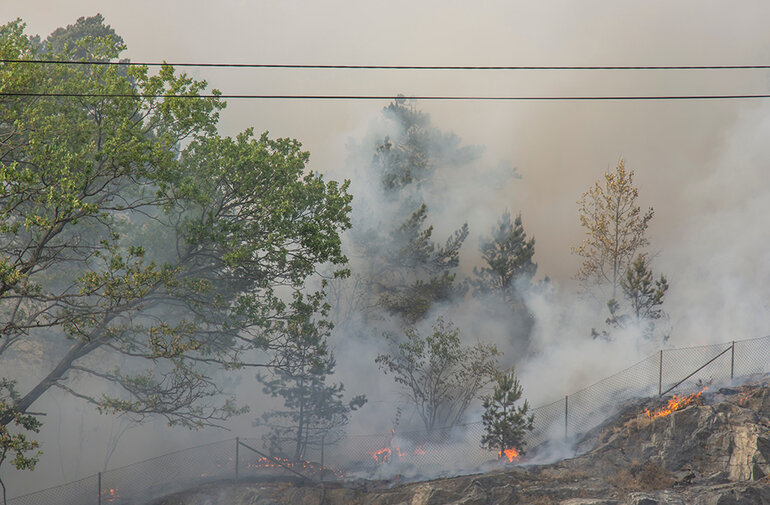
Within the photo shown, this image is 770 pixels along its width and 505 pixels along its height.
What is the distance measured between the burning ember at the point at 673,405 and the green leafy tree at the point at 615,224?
1218 cm

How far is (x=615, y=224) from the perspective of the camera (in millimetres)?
35531

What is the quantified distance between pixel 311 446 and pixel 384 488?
9108 millimetres

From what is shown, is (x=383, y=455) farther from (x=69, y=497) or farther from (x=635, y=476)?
(x=69, y=497)

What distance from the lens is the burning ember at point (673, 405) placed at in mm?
22688

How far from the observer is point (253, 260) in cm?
1981

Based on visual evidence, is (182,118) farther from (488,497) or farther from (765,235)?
(765,235)

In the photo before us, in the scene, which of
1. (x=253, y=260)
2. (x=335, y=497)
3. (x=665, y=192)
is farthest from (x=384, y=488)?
(x=665, y=192)

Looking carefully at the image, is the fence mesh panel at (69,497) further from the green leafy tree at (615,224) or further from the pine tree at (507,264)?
the green leafy tree at (615,224)

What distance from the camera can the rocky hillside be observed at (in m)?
19.0

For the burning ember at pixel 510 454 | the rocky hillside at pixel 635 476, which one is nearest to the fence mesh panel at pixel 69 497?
the rocky hillside at pixel 635 476

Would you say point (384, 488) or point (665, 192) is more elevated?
point (665, 192)

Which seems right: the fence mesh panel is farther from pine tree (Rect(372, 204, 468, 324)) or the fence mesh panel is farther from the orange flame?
pine tree (Rect(372, 204, 468, 324))

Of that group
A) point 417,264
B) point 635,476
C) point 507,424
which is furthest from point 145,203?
point 417,264

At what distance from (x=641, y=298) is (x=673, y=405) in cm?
915
